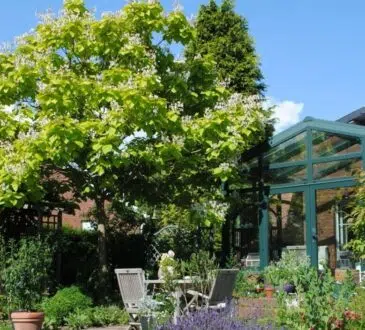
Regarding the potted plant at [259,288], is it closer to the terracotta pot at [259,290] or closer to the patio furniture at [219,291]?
the terracotta pot at [259,290]

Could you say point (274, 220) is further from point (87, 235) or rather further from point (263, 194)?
point (87, 235)


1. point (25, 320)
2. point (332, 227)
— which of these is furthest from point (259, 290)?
point (25, 320)

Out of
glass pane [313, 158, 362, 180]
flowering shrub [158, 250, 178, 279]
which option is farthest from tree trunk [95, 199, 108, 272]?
glass pane [313, 158, 362, 180]

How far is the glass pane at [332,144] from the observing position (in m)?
13.3

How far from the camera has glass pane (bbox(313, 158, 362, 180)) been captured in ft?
43.1

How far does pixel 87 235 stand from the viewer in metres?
15.6

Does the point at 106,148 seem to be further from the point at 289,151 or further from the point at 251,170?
the point at 251,170

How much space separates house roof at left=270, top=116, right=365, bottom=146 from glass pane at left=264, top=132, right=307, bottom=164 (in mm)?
117

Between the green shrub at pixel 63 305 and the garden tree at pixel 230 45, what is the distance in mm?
6753

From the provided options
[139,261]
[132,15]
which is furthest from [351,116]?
[132,15]

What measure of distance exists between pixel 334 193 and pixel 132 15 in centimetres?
539

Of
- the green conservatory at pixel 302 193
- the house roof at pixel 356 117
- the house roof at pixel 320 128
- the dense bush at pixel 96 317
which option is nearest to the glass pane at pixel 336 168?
the green conservatory at pixel 302 193

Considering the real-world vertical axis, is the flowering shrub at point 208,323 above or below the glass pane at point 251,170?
below

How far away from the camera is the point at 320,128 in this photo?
13914 millimetres
